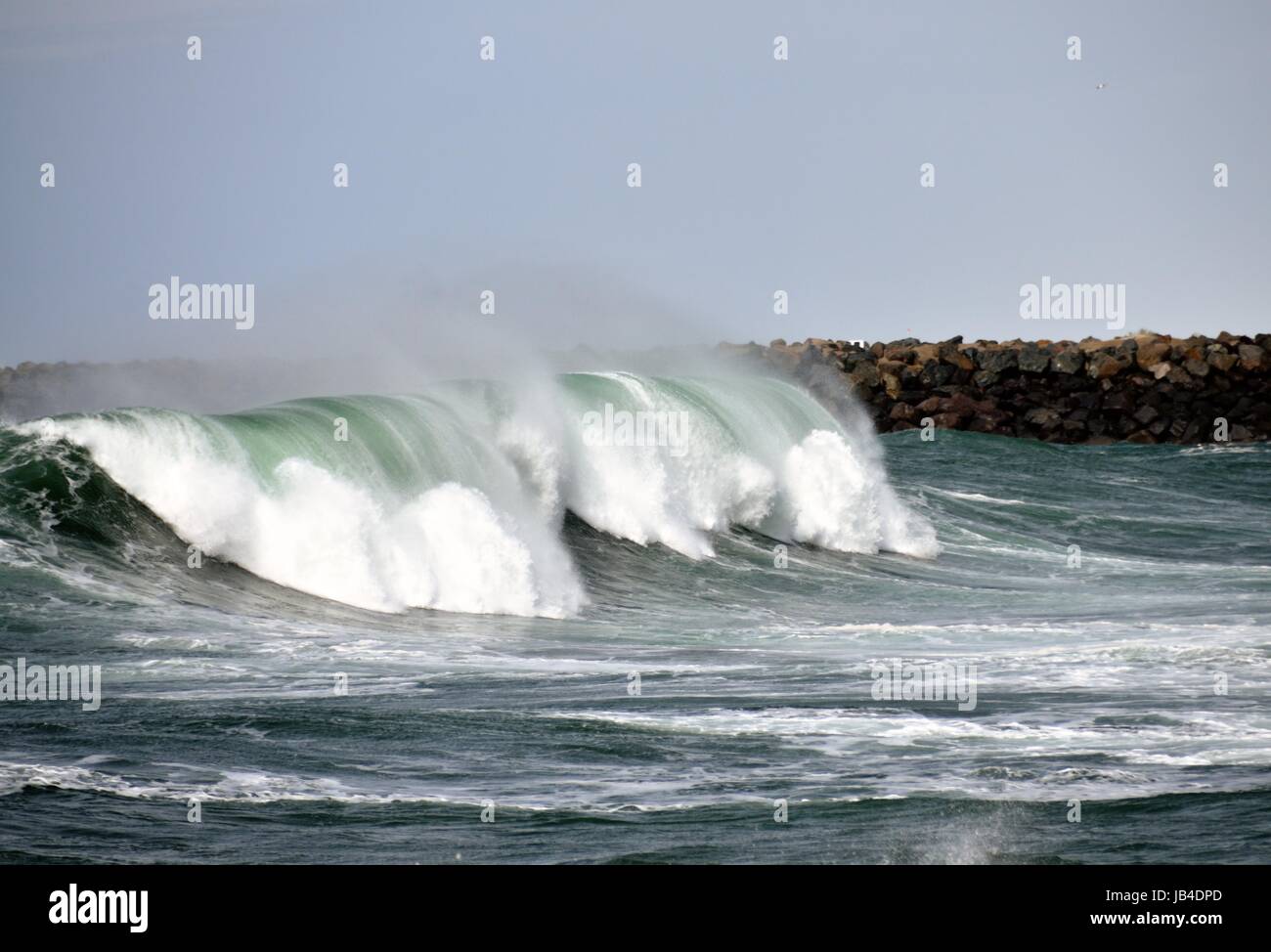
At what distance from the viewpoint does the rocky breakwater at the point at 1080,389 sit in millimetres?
41938

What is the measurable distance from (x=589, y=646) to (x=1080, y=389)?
1264 inches

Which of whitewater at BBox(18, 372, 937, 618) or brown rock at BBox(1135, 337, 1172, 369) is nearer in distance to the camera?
whitewater at BBox(18, 372, 937, 618)

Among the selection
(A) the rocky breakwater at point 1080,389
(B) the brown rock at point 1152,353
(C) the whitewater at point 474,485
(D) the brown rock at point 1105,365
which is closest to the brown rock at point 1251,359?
(A) the rocky breakwater at point 1080,389

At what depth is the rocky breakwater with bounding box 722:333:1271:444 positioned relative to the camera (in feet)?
138

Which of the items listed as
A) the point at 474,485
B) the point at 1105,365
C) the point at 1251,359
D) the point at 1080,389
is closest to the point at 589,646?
the point at 474,485

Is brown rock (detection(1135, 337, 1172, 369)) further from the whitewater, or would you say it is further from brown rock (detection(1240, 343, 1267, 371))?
the whitewater

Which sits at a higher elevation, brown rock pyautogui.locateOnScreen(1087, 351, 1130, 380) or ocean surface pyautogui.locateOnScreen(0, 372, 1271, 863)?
brown rock pyautogui.locateOnScreen(1087, 351, 1130, 380)

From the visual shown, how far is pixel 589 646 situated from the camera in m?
12.6

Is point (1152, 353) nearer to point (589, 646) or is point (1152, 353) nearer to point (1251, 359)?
point (1251, 359)

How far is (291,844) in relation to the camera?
6.52 metres

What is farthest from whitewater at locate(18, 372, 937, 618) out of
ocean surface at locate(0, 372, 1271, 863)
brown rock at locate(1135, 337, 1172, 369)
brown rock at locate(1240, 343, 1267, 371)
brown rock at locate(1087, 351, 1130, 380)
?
brown rock at locate(1240, 343, 1267, 371)

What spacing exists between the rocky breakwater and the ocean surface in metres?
16.9
